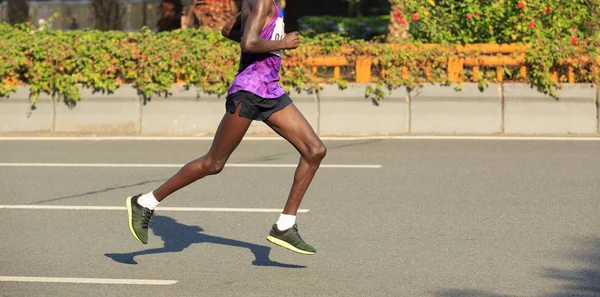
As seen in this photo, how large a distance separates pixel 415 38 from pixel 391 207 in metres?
6.72

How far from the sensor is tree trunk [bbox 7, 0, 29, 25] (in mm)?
33906

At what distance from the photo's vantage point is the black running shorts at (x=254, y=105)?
7.09m

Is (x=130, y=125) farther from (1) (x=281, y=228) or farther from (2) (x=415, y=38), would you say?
(1) (x=281, y=228)

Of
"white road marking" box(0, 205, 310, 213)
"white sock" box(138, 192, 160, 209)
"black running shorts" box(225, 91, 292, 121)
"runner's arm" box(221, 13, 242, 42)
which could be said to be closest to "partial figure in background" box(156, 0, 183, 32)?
"white road marking" box(0, 205, 310, 213)

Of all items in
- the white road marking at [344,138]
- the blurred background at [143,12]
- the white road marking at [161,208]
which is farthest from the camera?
the blurred background at [143,12]

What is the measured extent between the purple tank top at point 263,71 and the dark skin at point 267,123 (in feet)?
0.24

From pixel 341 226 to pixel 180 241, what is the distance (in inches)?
48.4

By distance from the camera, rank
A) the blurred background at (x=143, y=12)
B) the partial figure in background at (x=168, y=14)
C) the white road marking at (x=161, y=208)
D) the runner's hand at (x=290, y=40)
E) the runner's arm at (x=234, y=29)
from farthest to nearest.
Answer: the blurred background at (x=143, y=12) → the partial figure in background at (x=168, y=14) → the white road marking at (x=161, y=208) → the runner's arm at (x=234, y=29) → the runner's hand at (x=290, y=40)

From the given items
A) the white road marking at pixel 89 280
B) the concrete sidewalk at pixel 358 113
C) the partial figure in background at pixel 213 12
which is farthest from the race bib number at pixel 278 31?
the partial figure in background at pixel 213 12

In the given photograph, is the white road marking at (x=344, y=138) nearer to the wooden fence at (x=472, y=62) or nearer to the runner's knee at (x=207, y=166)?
the wooden fence at (x=472, y=62)

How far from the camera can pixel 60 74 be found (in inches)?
607

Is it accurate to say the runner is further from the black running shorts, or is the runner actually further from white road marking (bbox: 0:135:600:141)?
white road marking (bbox: 0:135:600:141)

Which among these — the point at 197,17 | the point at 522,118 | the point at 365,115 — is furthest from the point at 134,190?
the point at 197,17

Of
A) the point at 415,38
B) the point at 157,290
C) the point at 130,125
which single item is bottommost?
the point at 157,290
